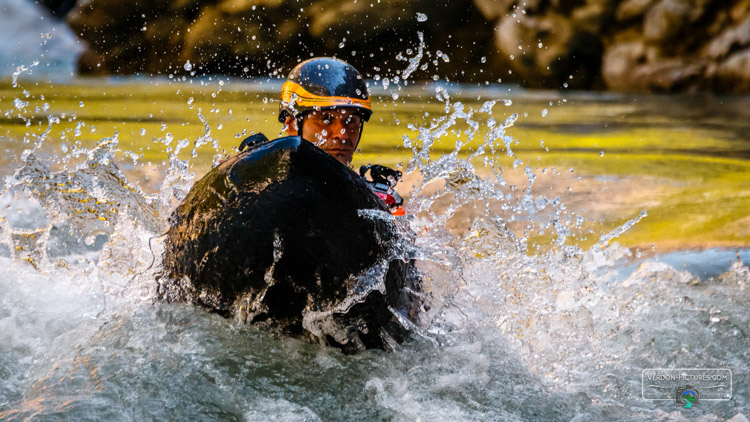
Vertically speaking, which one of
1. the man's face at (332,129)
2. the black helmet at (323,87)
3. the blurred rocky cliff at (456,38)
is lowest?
the man's face at (332,129)

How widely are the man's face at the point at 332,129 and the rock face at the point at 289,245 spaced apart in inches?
60.8

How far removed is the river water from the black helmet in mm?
530

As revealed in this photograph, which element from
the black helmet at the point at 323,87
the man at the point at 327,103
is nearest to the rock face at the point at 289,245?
the man at the point at 327,103

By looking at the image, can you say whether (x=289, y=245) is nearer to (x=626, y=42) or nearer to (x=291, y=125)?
(x=291, y=125)

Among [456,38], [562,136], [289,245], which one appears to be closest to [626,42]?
[456,38]

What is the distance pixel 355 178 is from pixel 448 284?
0.92 meters

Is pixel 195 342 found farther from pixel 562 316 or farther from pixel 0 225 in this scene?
pixel 0 225

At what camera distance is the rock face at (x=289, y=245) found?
2.28 metres

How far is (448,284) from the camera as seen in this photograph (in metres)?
3.18

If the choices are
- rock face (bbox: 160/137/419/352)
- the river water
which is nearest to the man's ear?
the river water

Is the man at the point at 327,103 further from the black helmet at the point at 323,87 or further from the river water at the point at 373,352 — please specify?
the river water at the point at 373,352

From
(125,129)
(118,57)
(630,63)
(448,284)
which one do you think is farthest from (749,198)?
(118,57)

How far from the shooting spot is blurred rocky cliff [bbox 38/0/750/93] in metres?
17.7

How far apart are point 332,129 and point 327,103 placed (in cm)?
20
